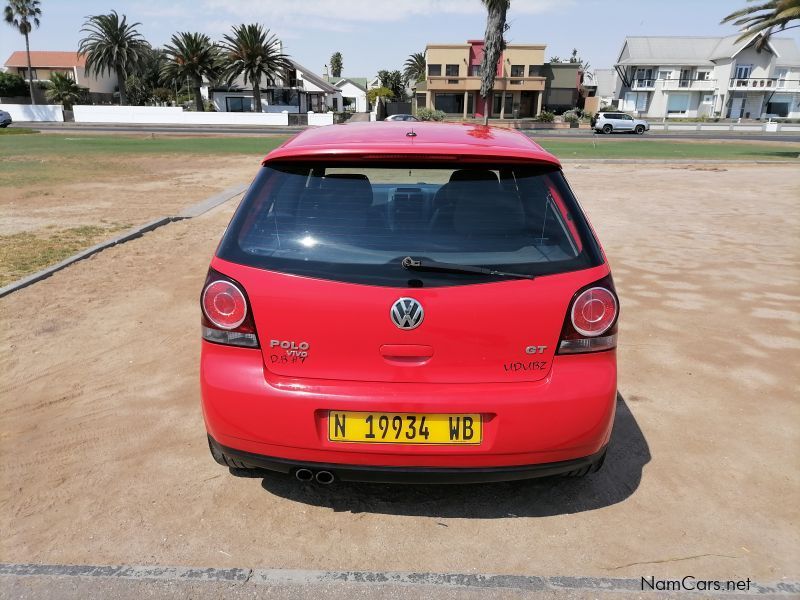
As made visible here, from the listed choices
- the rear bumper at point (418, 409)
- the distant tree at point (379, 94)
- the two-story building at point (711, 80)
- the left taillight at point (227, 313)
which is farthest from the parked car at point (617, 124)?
the distant tree at point (379, 94)

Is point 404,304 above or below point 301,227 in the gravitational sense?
below

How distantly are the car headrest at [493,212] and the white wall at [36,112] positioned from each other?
69.2 meters

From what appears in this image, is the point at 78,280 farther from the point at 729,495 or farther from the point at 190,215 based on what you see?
the point at 729,495

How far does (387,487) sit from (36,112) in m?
70.9

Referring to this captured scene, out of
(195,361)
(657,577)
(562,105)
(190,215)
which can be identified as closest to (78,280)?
(195,361)

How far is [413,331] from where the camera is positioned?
8.15ft

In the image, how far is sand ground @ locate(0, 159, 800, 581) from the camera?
2.70m

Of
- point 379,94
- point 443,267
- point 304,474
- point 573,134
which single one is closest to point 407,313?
point 443,267

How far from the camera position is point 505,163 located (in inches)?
107

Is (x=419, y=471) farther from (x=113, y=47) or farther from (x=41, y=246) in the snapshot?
(x=113, y=47)

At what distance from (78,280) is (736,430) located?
6366 mm

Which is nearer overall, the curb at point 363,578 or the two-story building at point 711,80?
the curb at point 363,578

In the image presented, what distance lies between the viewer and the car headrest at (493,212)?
2664 mm

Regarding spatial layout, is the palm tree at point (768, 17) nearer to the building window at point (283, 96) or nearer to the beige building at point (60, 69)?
the building window at point (283, 96)
